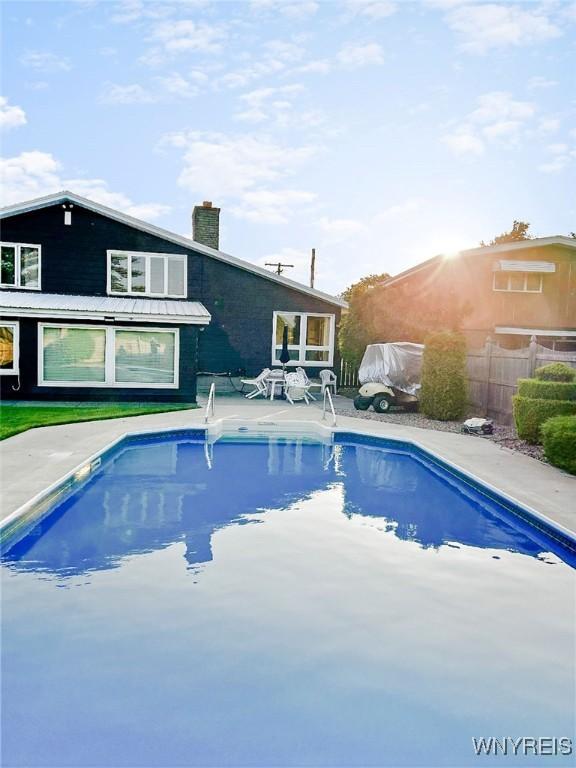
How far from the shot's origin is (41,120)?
15047 millimetres

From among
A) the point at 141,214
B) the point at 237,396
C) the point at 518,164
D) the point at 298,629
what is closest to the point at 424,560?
the point at 298,629

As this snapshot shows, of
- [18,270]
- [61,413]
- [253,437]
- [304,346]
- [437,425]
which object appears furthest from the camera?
[304,346]

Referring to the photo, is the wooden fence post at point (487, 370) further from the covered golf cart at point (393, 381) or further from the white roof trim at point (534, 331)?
the white roof trim at point (534, 331)

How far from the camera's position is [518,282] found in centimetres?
2495

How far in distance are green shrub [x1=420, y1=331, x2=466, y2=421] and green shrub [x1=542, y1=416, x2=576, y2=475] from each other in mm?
5190

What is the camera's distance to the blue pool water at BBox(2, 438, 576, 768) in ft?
12.1

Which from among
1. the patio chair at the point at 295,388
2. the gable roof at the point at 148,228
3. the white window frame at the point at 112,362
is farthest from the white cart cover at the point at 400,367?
the white window frame at the point at 112,362

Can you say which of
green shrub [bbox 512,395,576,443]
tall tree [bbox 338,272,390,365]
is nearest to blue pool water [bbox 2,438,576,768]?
green shrub [bbox 512,395,576,443]

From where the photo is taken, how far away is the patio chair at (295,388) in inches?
738

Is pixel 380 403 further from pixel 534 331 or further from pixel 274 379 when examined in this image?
pixel 534 331

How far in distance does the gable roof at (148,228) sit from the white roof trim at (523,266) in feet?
24.2

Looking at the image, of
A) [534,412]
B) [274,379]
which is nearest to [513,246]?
[274,379]

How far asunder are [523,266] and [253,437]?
53.7 feet

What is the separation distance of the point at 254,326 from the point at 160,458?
1060 cm
